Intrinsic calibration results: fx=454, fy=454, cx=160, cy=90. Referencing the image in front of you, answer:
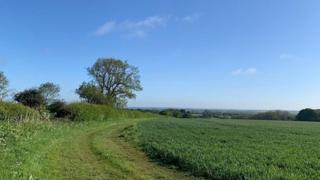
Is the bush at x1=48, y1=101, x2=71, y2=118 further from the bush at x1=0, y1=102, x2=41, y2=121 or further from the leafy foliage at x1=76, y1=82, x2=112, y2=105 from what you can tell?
the leafy foliage at x1=76, y1=82, x2=112, y2=105

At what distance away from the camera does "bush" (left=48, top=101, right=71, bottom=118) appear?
56.2m

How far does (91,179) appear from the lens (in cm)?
1427

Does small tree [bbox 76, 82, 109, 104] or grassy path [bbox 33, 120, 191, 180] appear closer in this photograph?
grassy path [bbox 33, 120, 191, 180]

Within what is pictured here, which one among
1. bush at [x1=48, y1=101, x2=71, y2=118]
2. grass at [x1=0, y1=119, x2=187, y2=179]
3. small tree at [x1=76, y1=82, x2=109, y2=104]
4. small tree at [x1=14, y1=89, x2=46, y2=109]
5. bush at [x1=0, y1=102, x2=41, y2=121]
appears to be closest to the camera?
grass at [x1=0, y1=119, x2=187, y2=179]

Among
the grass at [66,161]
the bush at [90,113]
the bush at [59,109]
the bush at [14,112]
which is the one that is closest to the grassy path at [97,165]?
the grass at [66,161]

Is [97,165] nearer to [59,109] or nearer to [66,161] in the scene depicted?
[66,161]

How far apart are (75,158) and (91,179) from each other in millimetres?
5265

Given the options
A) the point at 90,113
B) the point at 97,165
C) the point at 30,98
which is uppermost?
the point at 30,98

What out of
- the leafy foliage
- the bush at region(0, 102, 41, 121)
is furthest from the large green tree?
the bush at region(0, 102, 41, 121)

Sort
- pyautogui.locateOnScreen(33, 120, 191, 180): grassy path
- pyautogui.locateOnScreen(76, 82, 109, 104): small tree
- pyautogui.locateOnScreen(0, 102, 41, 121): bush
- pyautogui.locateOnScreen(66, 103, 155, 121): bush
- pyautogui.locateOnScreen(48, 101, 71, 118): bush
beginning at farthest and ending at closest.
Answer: pyautogui.locateOnScreen(76, 82, 109, 104): small tree < pyautogui.locateOnScreen(48, 101, 71, 118): bush < pyautogui.locateOnScreen(66, 103, 155, 121): bush < pyautogui.locateOnScreen(0, 102, 41, 121): bush < pyautogui.locateOnScreen(33, 120, 191, 180): grassy path

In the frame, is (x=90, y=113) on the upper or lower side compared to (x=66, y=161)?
upper

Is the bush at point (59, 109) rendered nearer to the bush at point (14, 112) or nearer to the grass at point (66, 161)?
the bush at point (14, 112)

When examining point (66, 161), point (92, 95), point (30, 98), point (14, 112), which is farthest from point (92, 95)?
point (66, 161)

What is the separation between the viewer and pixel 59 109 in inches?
2264
